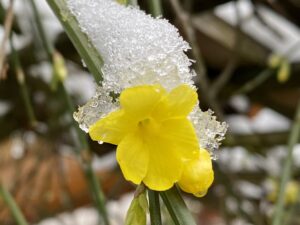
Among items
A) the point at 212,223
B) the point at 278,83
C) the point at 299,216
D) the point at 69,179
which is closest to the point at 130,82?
the point at 278,83

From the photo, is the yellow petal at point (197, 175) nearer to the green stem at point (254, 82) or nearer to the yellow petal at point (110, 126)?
the yellow petal at point (110, 126)

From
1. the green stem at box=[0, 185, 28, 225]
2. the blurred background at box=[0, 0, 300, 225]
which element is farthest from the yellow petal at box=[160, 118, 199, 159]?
the blurred background at box=[0, 0, 300, 225]

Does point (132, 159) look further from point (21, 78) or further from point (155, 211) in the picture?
point (21, 78)

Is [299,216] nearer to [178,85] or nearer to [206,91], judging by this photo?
[206,91]

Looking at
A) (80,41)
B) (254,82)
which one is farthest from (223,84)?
(80,41)

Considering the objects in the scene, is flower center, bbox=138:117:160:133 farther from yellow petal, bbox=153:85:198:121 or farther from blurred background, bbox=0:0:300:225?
blurred background, bbox=0:0:300:225

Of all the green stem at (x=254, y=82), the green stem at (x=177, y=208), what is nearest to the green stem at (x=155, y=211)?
the green stem at (x=177, y=208)
